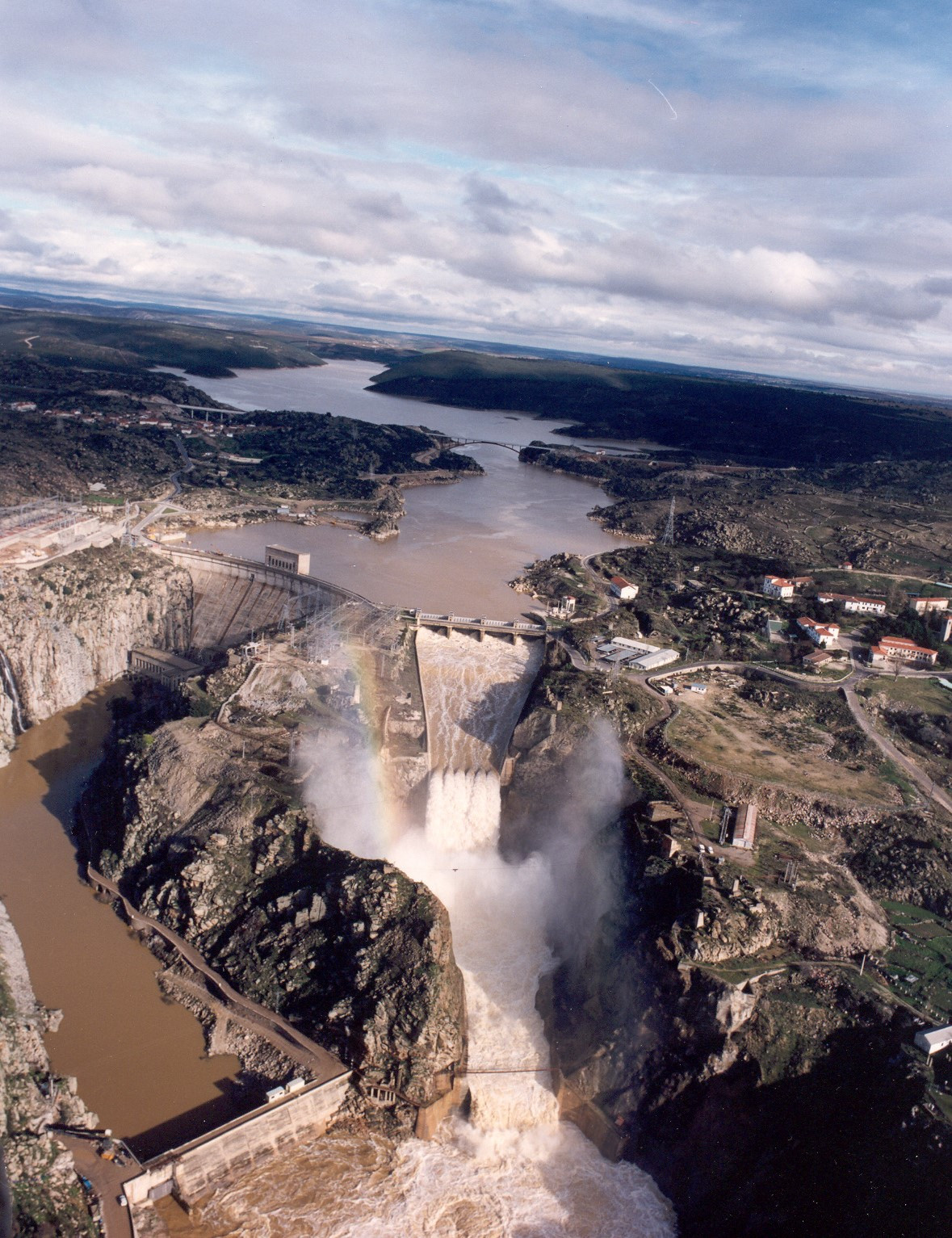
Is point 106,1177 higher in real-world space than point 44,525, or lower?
lower

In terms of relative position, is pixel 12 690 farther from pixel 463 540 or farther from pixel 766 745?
pixel 463 540

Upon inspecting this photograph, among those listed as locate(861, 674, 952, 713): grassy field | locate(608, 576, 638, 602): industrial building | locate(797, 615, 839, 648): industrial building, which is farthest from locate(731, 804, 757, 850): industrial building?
locate(608, 576, 638, 602): industrial building

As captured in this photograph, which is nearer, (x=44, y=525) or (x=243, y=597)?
(x=243, y=597)

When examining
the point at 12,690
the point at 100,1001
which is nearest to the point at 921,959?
the point at 100,1001

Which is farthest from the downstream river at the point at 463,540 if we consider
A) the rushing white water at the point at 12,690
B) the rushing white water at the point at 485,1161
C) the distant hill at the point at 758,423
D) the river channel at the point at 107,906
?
the distant hill at the point at 758,423

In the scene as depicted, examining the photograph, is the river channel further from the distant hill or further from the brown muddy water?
the distant hill

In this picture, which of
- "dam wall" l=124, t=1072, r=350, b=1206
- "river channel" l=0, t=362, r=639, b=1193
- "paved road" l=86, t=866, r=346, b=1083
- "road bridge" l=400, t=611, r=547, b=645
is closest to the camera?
"dam wall" l=124, t=1072, r=350, b=1206
